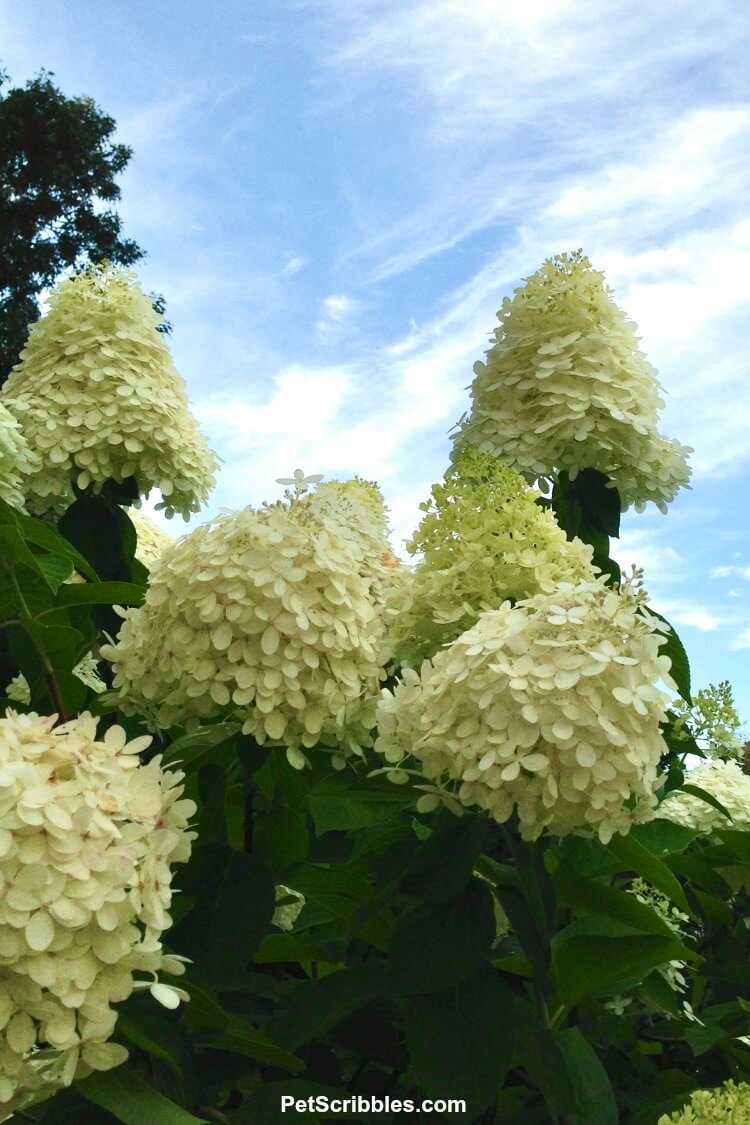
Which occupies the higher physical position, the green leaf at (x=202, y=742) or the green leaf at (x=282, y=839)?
the green leaf at (x=202, y=742)

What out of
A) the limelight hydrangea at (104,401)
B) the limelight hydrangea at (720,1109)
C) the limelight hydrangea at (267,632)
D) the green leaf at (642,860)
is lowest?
the limelight hydrangea at (720,1109)

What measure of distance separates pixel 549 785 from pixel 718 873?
177 centimetres

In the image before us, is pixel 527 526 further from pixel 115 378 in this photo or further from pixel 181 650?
pixel 115 378

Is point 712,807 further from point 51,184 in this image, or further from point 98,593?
point 51,184

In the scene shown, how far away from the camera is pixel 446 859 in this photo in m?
1.80

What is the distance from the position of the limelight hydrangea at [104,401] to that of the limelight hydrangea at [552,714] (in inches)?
63.9

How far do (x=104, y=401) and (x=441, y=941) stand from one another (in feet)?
6.09

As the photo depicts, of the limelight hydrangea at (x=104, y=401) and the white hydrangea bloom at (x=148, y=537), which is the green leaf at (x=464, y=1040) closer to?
the limelight hydrangea at (x=104, y=401)

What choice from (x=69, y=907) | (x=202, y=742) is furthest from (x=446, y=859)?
(x=69, y=907)

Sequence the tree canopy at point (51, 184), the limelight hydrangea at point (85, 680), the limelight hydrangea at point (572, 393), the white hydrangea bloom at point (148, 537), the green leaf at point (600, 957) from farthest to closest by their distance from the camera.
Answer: the tree canopy at point (51, 184)
the white hydrangea bloom at point (148, 537)
the limelight hydrangea at point (85, 680)
the limelight hydrangea at point (572, 393)
the green leaf at point (600, 957)

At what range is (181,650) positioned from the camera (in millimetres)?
1936

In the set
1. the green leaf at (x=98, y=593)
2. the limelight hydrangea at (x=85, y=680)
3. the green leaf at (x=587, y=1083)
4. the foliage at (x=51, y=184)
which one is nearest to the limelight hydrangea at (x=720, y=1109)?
the green leaf at (x=587, y=1083)

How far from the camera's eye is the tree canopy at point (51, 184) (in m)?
16.2

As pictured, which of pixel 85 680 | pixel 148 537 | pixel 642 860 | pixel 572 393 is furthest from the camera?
pixel 148 537
